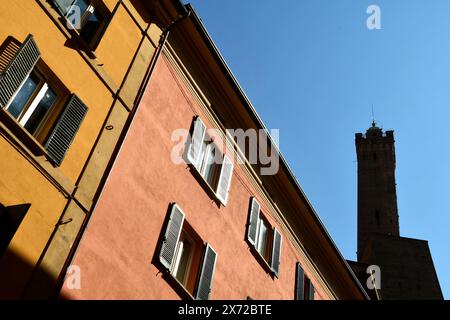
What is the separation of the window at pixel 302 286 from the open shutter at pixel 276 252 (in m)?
1.16

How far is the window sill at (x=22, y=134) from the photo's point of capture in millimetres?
6367

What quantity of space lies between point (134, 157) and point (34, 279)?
9.38 ft

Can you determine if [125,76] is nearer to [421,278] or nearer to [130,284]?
[130,284]

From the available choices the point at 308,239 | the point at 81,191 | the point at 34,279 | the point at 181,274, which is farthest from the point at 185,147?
the point at 308,239

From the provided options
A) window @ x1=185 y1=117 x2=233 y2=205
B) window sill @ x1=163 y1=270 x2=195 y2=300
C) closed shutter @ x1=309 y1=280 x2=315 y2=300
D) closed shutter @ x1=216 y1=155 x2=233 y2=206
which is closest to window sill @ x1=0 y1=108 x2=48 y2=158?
window sill @ x1=163 y1=270 x2=195 y2=300

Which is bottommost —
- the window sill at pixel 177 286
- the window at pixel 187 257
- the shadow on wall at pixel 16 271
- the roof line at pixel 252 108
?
the shadow on wall at pixel 16 271

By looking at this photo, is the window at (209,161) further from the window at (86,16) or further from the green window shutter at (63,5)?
the green window shutter at (63,5)

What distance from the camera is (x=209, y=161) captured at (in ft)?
36.1

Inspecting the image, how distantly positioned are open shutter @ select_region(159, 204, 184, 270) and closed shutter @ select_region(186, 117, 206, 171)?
1192 millimetres

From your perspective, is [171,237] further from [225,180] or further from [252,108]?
[252,108]

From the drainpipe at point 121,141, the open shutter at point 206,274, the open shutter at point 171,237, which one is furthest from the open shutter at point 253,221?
the drainpipe at point 121,141

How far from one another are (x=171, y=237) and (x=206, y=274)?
42.8 inches

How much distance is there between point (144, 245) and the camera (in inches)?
322

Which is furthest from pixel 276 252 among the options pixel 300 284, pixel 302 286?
pixel 302 286
